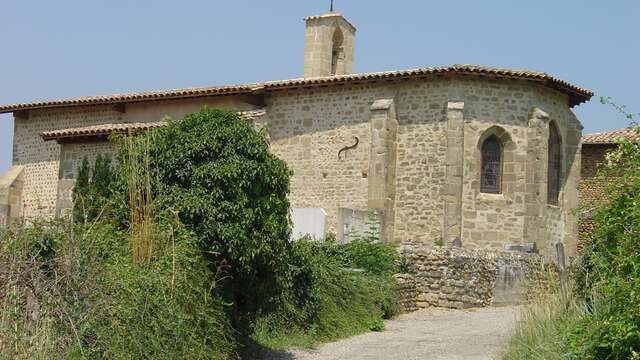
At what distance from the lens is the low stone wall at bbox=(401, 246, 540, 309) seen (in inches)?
729

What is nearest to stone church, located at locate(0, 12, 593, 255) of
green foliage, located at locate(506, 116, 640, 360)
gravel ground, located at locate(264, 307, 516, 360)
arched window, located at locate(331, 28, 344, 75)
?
arched window, located at locate(331, 28, 344, 75)

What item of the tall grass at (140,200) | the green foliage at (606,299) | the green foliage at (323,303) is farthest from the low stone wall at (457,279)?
the tall grass at (140,200)

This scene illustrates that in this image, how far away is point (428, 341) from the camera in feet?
45.6

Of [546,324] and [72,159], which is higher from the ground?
[72,159]

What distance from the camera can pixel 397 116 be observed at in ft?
81.2

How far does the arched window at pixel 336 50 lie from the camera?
30.3 meters

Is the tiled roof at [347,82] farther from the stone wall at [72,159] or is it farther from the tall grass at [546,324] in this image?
the tall grass at [546,324]

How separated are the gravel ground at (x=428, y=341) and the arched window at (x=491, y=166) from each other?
7.48m

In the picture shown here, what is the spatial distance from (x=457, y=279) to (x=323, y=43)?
1284 cm

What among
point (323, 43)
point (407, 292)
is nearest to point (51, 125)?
point (323, 43)

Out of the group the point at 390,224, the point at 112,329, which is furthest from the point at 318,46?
the point at 112,329

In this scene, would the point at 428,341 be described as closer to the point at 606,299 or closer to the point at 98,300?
the point at 606,299

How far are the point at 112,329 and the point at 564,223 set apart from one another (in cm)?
1928

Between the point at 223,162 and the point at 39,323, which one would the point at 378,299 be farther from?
the point at 39,323
